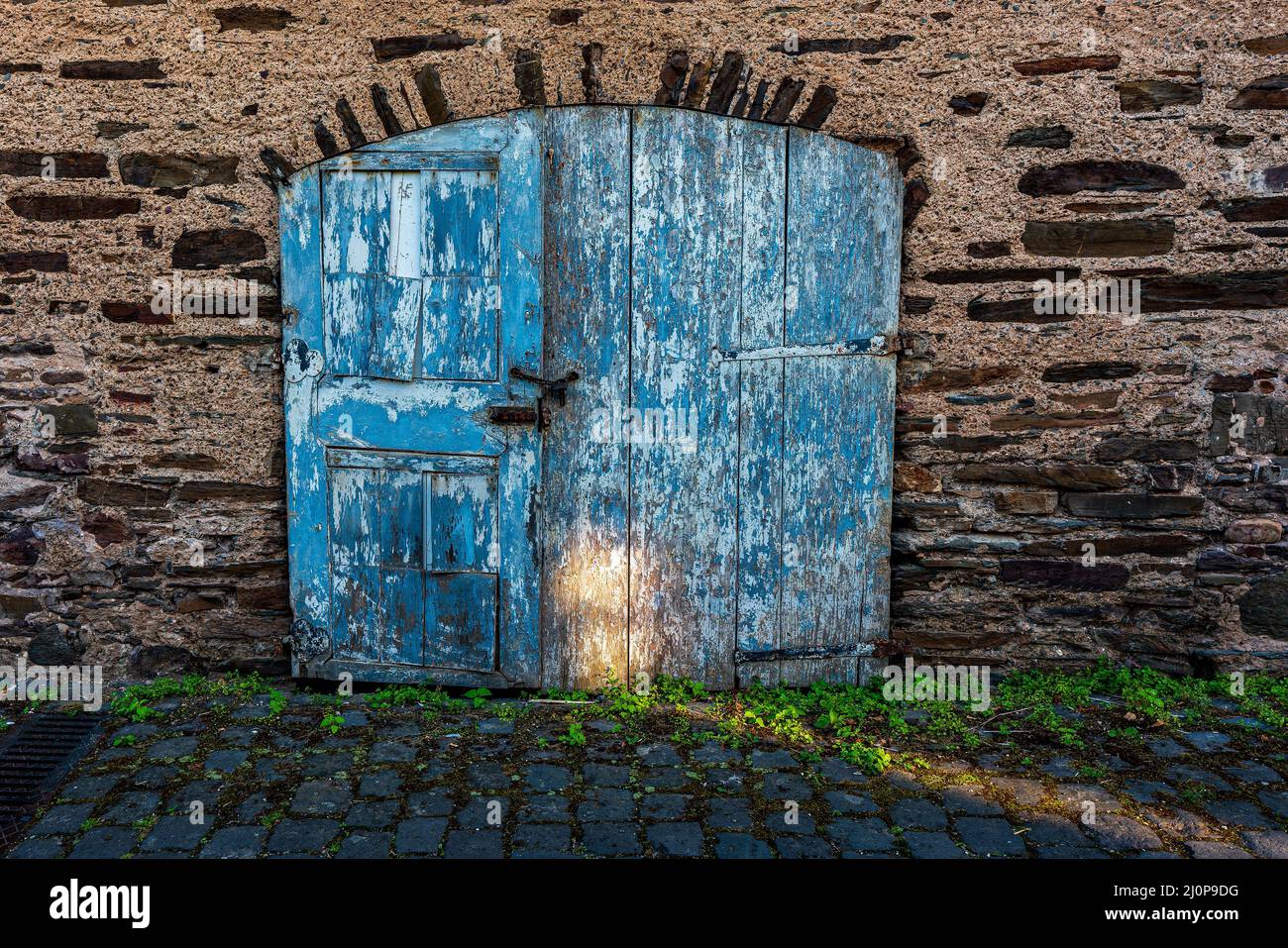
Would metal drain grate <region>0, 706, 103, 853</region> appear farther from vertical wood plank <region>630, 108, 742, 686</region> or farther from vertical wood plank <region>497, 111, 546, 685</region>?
vertical wood plank <region>630, 108, 742, 686</region>

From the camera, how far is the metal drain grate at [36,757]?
3371mm

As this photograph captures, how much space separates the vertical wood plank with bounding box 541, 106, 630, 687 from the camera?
3.97m

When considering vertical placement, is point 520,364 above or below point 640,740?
above

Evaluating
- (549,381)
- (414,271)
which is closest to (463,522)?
(549,381)

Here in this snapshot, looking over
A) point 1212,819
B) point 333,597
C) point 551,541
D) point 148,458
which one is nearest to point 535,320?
point 551,541

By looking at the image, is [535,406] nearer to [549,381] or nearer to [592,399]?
[549,381]

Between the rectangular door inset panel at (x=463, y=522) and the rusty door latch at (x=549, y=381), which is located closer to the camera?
the rusty door latch at (x=549, y=381)

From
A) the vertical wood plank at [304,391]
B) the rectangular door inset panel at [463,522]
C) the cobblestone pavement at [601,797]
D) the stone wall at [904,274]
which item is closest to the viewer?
the cobblestone pavement at [601,797]

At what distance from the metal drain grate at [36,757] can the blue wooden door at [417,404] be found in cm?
86

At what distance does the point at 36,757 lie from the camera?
3.75 meters

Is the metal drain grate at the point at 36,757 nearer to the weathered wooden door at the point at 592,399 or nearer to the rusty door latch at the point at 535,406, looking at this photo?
the weathered wooden door at the point at 592,399

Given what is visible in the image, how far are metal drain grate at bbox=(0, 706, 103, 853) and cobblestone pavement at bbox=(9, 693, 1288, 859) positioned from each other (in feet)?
0.22

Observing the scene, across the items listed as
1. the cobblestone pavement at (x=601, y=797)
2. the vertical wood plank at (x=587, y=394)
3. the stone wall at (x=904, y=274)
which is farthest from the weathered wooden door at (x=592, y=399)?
the cobblestone pavement at (x=601, y=797)

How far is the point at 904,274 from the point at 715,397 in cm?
87
